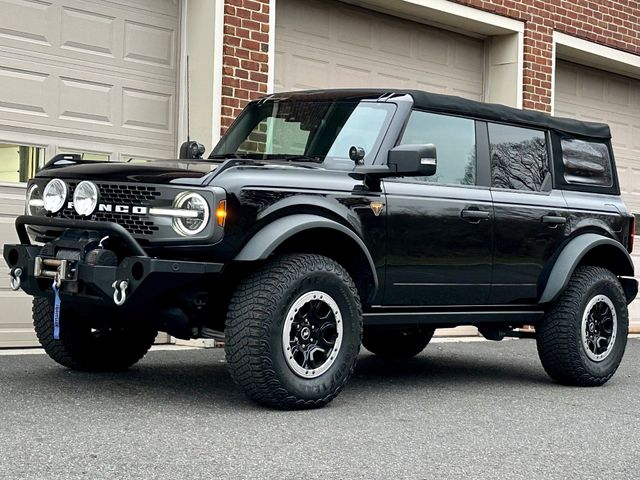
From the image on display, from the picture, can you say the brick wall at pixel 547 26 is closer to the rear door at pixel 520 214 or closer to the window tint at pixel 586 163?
the window tint at pixel 586 163

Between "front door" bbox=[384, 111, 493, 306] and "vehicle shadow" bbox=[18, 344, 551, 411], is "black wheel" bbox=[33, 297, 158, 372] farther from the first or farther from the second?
"front door" bbox=[384, 111, 493, 306]

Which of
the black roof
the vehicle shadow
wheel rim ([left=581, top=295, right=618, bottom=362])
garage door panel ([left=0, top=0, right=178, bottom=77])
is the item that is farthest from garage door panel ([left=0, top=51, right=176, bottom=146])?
wheel rim ([left=581, top=295, right=618, bottom=362])

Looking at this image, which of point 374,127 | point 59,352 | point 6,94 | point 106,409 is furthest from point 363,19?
point 106,409

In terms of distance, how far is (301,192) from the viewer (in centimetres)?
582

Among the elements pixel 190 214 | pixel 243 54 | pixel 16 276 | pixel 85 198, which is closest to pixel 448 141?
pixel 190 214

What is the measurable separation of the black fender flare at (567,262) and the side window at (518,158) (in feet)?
1.42

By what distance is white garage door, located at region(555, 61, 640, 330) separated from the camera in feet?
44.8

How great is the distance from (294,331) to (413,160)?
3.80ft

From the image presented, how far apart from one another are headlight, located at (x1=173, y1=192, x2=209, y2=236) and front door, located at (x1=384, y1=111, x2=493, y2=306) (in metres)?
1.25

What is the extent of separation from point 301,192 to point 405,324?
1.23 m

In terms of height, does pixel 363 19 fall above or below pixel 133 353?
above

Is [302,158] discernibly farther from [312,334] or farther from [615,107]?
[615,107]

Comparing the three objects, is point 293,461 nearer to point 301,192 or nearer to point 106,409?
point 106,409

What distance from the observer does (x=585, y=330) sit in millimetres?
7465
